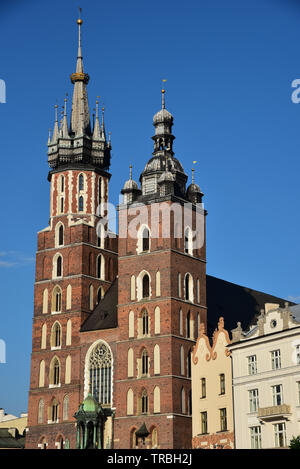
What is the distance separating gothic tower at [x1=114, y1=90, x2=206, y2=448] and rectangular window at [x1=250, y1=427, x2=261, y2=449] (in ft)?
26.5

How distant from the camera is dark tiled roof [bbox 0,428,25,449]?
82750 millimetres

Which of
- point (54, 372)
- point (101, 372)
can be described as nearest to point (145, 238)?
point (101, 372)

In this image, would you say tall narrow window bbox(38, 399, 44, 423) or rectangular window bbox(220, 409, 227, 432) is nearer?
rectangular window bbox(220, 409, 227, 432)

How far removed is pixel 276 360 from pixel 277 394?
2022mm

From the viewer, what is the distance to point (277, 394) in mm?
52031

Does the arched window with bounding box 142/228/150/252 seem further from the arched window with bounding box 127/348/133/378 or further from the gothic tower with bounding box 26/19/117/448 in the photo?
the arched window with bounding box 127/348/133/378

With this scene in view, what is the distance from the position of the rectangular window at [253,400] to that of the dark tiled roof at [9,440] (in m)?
34.3

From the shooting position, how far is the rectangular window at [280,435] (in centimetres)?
5072

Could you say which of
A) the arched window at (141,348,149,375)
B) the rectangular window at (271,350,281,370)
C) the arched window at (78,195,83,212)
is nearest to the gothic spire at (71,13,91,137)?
the arched window at (78,195,83,212)

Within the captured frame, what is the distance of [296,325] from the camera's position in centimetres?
5150

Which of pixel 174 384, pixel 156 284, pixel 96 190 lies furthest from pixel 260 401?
pixel 96 190

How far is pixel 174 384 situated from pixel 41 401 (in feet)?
42.0
